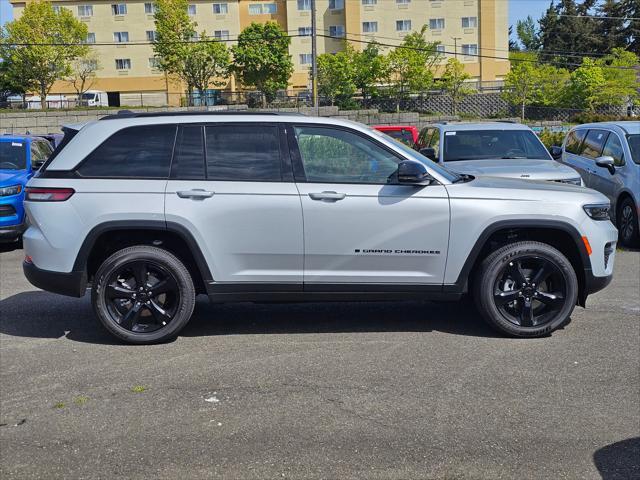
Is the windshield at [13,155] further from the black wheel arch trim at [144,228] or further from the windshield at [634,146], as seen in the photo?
the windshield at [634,146]

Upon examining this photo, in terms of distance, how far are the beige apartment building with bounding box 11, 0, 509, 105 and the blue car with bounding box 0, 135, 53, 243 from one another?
50247mm

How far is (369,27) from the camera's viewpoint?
64188mm

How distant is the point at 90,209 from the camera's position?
19.4 feet

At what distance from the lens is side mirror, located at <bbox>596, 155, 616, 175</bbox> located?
11.1 metres

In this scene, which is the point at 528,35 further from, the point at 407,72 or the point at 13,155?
the point at 13,155

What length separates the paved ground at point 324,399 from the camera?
401 cm

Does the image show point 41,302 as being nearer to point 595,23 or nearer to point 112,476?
point 112,476

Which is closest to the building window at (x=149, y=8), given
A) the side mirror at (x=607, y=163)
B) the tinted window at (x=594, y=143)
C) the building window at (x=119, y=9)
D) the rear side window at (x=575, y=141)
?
the building window at (x=119, y=9)

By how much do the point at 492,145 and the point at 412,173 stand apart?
19.6ft

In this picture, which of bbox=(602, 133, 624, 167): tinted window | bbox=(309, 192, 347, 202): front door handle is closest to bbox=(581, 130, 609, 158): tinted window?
bbox=(602, 133, 624, 167): tinted window

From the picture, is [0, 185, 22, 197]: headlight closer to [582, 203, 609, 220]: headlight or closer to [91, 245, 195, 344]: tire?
[91, 245, 195, 344]: tire

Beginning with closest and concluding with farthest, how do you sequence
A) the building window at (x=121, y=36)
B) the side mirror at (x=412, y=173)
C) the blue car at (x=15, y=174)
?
the side mirror at (x=412, y=173)
the blue car at (x=15, y=174)
the building window at (x=121, y=36)

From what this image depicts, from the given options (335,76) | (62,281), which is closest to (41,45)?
(335,76)

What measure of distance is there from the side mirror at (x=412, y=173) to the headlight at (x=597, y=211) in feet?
4.51
